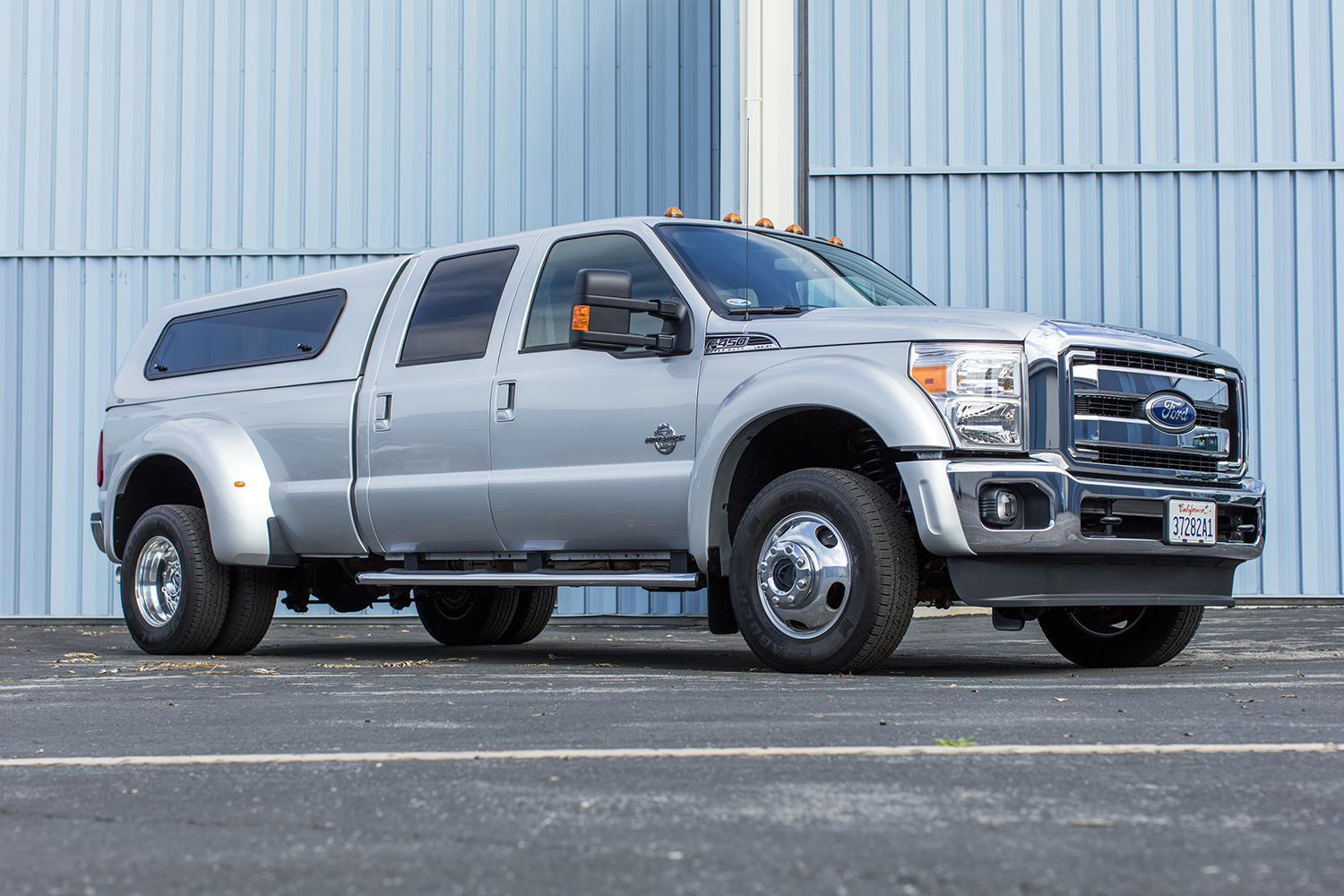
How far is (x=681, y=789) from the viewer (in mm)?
2918

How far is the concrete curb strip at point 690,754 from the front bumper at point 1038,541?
6.33 ft

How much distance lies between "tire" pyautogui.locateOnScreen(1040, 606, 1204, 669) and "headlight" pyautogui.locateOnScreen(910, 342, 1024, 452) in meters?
1.45

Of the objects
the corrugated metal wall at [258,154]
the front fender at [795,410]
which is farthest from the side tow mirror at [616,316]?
the corrugated metal wall at [258,154]

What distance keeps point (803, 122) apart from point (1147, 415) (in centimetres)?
720

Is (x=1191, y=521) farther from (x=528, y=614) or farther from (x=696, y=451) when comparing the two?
(x=528, y=614)

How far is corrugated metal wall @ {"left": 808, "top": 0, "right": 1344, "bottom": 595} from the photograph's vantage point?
40.0 feet

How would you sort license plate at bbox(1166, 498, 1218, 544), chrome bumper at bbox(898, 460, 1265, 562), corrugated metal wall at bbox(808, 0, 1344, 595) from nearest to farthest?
chrome bumper at bbox(898, 460, 1265, 562), license plate at bbox(1166, 498, 1218, 544), corrugated metal wall at bbox(808, 0, 1344, 595)

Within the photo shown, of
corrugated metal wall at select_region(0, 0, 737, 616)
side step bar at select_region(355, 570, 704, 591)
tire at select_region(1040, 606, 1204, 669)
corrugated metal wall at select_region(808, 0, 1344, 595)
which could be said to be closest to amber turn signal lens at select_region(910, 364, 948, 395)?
side step bar at select_region(355, 570, 704, 591)

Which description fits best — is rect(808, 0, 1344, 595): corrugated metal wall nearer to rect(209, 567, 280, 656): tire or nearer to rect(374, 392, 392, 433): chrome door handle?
rect(374, 392, 392, 433): chrome door handle

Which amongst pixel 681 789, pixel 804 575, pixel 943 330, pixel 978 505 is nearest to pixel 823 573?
pixel 804 575

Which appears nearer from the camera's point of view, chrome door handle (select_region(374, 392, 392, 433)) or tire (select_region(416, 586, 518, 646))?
chrome door handle (select_region(374, 392, 392, 433))

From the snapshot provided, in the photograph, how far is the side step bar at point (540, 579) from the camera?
20.0 feet

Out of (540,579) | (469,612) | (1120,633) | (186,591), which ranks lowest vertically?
(469,612)

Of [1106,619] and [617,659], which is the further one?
[617,659]
